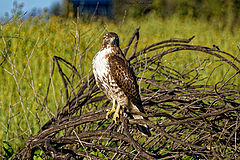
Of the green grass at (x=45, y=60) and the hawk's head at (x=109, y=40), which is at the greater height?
the hawk's head at (x=109, y=40)

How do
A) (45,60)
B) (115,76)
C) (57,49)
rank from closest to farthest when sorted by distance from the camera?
(115,76) < (57,49) < (45,60)

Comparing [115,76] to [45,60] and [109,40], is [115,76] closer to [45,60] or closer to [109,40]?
[109,40]

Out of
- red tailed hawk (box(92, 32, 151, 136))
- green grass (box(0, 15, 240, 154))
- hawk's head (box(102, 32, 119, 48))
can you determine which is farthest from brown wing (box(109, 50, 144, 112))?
green grass (box(0, 15, 240, 154))

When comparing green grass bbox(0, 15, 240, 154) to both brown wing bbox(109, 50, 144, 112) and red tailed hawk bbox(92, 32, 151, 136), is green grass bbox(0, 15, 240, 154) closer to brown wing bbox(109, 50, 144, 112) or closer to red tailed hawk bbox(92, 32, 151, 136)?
red tailed hawk bbox(92, 32, 151, 136)

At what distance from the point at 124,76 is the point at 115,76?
78mm

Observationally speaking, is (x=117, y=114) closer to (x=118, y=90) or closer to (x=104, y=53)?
(x=118, y=90)

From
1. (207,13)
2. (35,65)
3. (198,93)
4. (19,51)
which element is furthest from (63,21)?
(207,13)

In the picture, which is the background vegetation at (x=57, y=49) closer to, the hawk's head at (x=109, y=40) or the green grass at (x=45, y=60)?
the green grass at (x=45, y=60)

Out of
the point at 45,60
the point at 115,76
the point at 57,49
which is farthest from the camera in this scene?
the point at 45,60

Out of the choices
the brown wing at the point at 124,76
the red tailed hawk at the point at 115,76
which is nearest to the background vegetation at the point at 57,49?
the red tailed hawk at the point at 115,76

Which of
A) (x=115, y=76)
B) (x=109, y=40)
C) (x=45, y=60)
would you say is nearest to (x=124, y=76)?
(x=115, y=76)

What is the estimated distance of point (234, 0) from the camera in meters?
7.35

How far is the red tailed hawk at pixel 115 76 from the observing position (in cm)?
287

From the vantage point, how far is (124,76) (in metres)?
2.93
